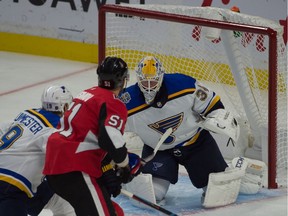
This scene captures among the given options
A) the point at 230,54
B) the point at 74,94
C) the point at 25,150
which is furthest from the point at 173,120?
the point at 74,94

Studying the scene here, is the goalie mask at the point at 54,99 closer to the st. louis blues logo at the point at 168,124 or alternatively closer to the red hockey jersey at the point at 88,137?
the red hockey jersey at the point at 88,137

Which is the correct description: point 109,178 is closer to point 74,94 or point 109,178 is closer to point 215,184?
point 215,184

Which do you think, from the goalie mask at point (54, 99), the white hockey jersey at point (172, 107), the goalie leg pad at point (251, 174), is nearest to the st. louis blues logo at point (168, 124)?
the white hockey jersey at point (172, 107)

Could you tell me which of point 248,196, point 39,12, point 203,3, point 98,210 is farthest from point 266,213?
point 39,12

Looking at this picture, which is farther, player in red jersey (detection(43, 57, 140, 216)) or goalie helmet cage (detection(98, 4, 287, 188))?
goalie helmet cage (detection(98, 4, 287, 188))

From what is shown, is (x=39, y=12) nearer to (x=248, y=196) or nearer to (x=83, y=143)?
(x=248, y=196)

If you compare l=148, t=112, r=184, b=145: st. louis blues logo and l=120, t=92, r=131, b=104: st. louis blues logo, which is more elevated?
l=120, t=92, r=131, b=104: st. louis blues logo

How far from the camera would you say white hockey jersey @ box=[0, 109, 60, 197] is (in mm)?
3994

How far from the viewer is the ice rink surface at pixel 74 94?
4812mm

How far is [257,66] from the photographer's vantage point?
5.76 metres

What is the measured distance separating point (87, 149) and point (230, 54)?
5.70ft

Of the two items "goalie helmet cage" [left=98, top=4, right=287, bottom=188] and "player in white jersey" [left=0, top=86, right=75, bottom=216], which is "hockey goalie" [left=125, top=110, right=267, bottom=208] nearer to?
"goalie helmet cage" [left=98, top=4, right=287, bottom=188]

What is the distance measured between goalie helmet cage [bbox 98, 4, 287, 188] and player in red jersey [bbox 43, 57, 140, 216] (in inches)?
55.0

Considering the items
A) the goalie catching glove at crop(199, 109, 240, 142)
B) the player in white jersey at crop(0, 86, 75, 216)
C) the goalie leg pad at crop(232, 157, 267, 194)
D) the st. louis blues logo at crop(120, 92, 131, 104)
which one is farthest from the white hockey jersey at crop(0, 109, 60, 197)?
the goalie leg pad at crop(232, 157, 267, 194)
